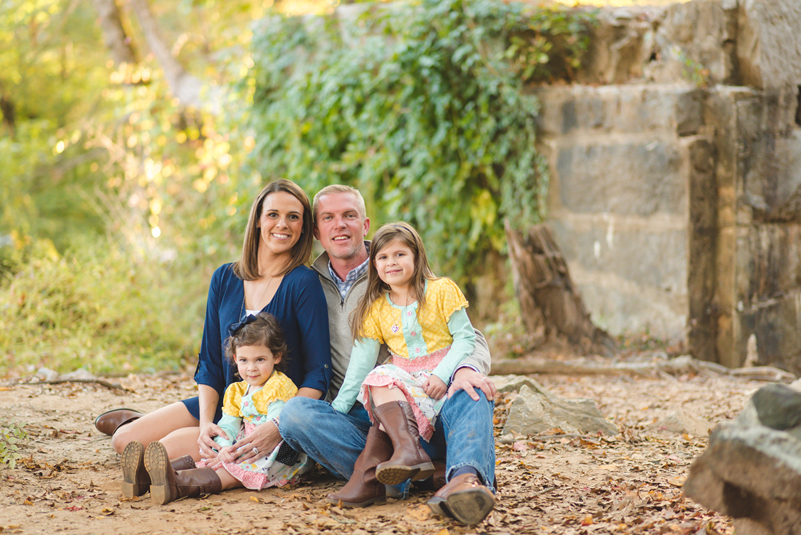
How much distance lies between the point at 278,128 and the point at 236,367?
463cm

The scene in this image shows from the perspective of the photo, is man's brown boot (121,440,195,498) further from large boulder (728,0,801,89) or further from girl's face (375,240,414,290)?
large boulder (728,0,801,89)

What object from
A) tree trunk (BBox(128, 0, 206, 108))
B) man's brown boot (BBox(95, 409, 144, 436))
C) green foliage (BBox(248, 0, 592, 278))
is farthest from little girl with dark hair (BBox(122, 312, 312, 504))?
tree trunk (BBox(128, 0, 206, 108))

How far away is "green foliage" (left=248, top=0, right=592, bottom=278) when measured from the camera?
6.02 metres

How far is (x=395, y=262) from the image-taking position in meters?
2.75

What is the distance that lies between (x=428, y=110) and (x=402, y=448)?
170 inches

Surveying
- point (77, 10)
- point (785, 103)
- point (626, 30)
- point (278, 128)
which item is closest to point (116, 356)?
point (278, 128)

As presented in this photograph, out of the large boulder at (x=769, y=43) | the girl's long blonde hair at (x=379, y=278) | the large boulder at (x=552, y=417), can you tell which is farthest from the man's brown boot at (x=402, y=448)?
the large boulder at (x=769, y=43)

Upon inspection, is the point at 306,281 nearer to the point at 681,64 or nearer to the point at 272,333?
the point at 272,333

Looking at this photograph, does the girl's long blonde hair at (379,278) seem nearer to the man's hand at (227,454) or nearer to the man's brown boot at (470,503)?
the man's hand at (227,454)

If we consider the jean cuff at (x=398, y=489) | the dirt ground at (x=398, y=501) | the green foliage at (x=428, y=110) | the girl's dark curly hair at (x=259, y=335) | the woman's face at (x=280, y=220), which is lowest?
the dirt ground at (x=398, y=501)

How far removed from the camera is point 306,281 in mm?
2969

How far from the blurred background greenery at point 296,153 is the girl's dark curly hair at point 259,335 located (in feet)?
9.95

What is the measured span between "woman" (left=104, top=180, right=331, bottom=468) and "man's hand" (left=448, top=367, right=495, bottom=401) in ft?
1.93

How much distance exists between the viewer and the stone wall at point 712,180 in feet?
16.5
